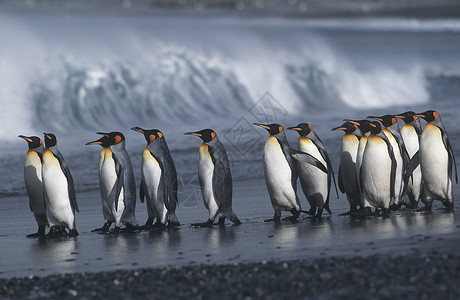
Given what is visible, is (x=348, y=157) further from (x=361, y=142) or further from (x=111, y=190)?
(x=111, y=190)

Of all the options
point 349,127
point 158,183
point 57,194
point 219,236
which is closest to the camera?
point 219,236

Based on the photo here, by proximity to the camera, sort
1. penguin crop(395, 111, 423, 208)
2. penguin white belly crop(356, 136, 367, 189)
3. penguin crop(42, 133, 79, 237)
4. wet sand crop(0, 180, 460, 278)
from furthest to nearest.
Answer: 1. penguin crop(395, 111, 423, 208)
2. penguin white belly crop(356, 136, 367, 189)
3. penguin crop(42, 133, 79, 237)
4. wet sand crop(0, 180, 460, 278)

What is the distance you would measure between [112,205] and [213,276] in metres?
2.90

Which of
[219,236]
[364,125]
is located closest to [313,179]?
[364,125]

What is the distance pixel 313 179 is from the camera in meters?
9.27

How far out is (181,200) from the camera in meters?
10.6

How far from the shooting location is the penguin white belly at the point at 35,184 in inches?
344

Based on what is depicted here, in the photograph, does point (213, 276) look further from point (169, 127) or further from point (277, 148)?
point (169, 127)

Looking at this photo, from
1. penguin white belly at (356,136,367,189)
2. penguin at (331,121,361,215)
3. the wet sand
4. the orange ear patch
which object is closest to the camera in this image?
the wet sand

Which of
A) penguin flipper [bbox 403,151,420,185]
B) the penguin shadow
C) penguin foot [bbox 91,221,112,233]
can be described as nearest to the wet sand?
the penguin shadow

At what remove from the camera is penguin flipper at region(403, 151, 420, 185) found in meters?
9.26

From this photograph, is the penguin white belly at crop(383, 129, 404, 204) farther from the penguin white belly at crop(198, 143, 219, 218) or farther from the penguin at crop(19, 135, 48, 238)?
the penguin at crop(19, 135, 48, 238)

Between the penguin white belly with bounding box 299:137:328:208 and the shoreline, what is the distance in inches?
117

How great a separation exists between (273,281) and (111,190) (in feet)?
11.0
